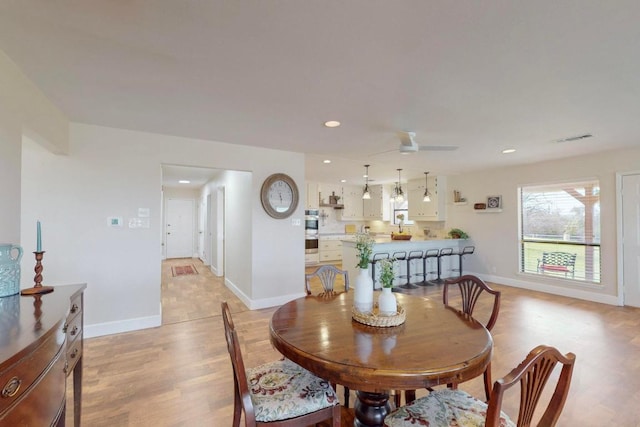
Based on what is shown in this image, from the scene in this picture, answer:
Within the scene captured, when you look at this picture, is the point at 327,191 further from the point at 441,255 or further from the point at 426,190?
the point at 441,255

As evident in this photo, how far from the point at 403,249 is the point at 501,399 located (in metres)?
5.02

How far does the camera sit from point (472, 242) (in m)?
6.45

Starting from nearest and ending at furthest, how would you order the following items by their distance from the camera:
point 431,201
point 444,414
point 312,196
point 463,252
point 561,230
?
point 444,414 → point 561,230 → point 463,252 → point 431,201 → point 312,196

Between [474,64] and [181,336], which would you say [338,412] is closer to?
[474,64]

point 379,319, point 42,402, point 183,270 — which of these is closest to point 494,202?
point 379,319

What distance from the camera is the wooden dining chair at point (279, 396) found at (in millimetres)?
1236

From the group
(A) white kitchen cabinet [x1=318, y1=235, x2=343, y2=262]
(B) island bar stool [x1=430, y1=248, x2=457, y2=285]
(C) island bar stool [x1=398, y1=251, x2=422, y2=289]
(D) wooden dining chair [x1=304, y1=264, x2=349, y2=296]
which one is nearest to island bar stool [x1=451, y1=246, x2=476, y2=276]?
(B) island bar stool [x1=430, y1=248, x2=457, y2=285]

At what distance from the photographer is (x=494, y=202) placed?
19.6ft

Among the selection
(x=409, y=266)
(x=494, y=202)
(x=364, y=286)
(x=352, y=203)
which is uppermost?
(x=352, y=203)

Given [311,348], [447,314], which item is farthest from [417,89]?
[311,348]

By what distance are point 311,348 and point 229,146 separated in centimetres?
324

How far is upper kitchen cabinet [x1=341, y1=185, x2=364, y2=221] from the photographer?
29.7 ft

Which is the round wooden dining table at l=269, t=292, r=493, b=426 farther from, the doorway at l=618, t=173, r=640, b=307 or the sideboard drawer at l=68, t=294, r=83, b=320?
the doorway at l=618, t=173, r=640, b=307

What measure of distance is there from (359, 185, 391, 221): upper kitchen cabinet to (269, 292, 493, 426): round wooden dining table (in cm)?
692
